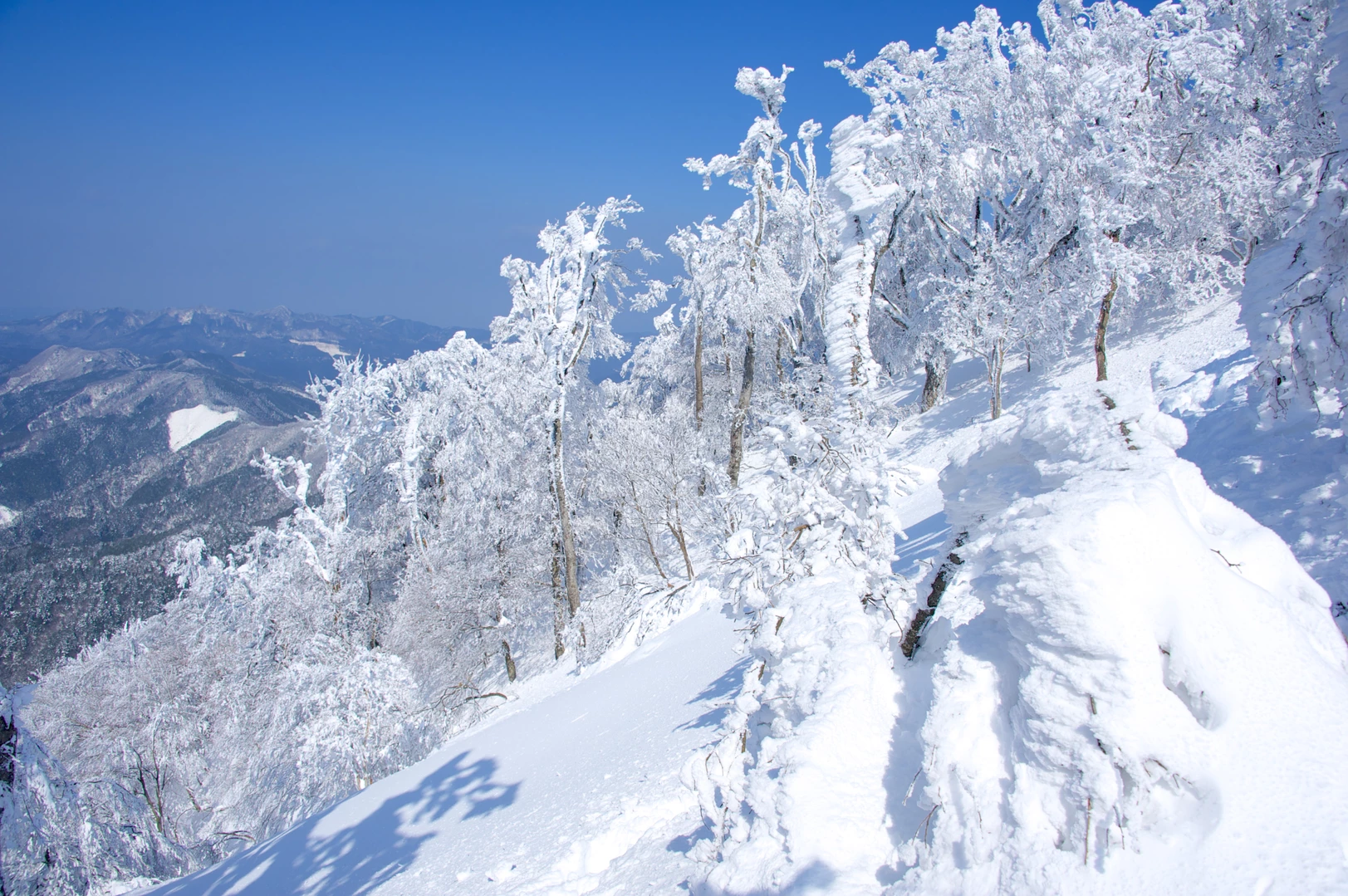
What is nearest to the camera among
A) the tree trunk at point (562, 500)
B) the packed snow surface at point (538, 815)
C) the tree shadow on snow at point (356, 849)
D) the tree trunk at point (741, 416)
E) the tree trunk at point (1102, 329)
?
the packed snow surface at point (538, 815)

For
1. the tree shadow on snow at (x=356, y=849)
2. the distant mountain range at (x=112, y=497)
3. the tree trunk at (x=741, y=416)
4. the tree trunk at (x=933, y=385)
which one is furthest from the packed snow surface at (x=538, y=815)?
the distant mountain range at (x=112, y=497)

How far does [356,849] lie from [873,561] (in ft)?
13.8

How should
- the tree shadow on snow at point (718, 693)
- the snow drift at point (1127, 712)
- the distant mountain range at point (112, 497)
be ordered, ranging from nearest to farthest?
the snow drift at point (1127, 712), the tree shadow on snow at point (718, 693), the distant mountain range at point (112, 497)

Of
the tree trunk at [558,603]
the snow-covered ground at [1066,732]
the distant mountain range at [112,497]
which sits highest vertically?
the distant mountain range at [112,497]

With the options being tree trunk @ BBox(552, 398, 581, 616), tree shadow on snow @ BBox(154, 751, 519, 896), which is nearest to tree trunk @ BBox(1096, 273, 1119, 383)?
tree trunk @ BBox(552, 398, 581, 616)

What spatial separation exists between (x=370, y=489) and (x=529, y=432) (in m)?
8.01

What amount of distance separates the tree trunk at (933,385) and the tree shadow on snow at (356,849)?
16.8 metres

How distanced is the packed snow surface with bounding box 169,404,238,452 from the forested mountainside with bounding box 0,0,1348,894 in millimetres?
207196

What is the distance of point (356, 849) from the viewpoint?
4156 mm

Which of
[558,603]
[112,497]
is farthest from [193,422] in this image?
[558,603]

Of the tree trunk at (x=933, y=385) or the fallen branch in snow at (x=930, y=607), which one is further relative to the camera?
the tree trunk at (x=933, y=385)

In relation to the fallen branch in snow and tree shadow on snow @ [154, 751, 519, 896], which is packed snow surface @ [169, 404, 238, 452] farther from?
the fallen branch in snow

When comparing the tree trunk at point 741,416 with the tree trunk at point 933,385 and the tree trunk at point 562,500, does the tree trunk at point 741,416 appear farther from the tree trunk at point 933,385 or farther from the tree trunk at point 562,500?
the tree trunk at point 933,385

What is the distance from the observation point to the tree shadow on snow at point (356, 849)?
3.86 metres
